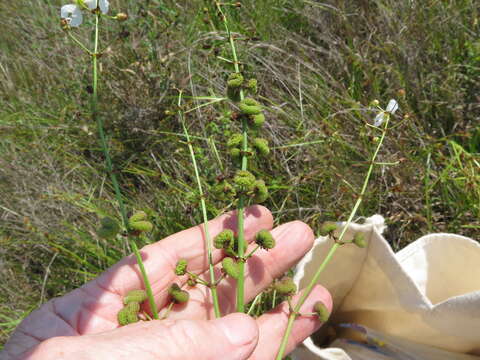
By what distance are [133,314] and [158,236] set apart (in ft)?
2.51

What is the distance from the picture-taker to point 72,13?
1278 mm

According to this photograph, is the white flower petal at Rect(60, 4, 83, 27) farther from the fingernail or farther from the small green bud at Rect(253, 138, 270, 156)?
the fingernail

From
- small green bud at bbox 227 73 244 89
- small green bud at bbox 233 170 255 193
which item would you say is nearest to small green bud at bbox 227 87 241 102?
small green bud at bbox 227 73 244 89

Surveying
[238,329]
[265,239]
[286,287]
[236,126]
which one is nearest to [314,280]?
[286,287]

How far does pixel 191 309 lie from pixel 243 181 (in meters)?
0.57

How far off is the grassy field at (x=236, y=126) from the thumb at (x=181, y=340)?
684mm

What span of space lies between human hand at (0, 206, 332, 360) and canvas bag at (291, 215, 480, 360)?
0.11 metres

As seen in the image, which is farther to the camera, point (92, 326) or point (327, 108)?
point (327, 108)

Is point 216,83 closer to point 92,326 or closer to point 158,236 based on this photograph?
point 158,236

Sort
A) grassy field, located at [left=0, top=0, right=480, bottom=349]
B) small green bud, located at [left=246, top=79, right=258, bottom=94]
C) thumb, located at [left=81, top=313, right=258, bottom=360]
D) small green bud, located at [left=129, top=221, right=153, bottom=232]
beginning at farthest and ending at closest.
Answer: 1. grassy field, located at [left=0, top=0, right=480, bottom=349]
2. small green bud, located at [left=246, top=79, right=258, bottom=94]
3. small green bud, located at [left=129, top=221, right=153, bottom=232]
4. thumb, located at [left=81, top=313, right=258, bottom=360]

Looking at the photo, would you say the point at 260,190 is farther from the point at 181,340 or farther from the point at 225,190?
the point at 181,340

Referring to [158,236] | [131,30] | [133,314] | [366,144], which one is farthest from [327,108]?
[133,314]

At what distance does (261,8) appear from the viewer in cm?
247

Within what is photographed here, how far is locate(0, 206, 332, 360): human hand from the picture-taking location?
1104 millimetres
